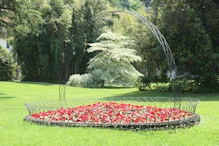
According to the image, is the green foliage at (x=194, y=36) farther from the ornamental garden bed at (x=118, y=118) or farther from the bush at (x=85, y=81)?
the bush at (x=85, y=81)

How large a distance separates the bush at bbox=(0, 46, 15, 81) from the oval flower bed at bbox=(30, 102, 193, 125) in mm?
24082

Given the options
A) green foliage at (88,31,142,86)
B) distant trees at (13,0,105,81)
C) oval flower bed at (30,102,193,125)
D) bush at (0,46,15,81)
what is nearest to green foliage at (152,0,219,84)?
oval flower bed at (30,102,193,125)

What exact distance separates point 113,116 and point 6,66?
25727mm

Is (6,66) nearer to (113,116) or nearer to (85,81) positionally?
(85,81)

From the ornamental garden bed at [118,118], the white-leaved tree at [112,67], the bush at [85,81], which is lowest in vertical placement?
the ornamental garden bed at [118,118]

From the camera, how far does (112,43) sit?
100.0 ft

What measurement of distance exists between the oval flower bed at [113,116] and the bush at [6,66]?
24082 millimetres

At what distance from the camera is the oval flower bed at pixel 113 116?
25.2 ft

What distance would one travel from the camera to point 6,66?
31688 mm

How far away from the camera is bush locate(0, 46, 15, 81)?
31.2m

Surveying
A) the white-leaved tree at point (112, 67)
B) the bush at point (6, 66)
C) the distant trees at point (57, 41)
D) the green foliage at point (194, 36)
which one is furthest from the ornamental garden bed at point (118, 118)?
the bush at point (6, 66)

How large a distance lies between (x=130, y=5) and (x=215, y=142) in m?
72.4

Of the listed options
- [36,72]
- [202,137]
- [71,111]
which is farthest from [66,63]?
[202,137]

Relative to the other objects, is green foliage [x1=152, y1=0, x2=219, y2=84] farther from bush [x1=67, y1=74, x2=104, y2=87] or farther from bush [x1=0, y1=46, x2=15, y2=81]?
bush [x1=0, y1=46, x2=15, y2=81]
